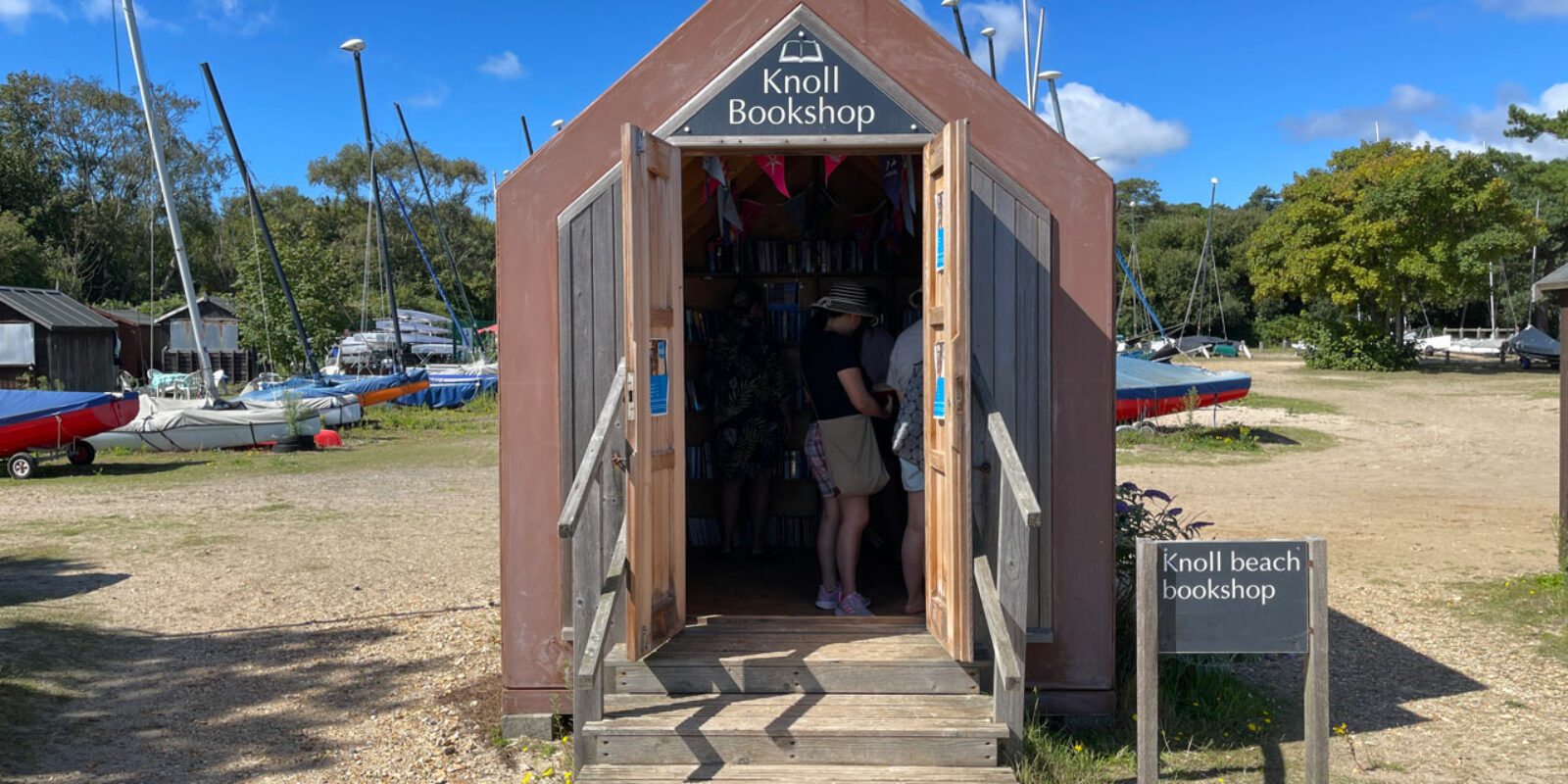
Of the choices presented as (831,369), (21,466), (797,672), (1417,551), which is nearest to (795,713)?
(797,672)

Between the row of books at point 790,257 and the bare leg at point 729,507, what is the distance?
1.63m

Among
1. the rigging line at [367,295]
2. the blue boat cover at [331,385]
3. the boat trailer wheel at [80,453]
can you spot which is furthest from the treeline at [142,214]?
the boat trailer wheel at [80,453]

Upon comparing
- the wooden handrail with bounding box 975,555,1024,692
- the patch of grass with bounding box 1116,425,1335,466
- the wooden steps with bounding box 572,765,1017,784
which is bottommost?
the wooden steps with bounding box 572,765,1017,784

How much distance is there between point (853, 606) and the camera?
20.1 feet

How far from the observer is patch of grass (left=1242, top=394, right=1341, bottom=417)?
23.1m

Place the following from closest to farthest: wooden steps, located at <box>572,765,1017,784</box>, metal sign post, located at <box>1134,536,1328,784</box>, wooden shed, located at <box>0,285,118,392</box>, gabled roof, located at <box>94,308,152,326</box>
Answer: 1. metal sign post, located at <box>1134,536,1328,784</box>
2. wooden steps, located at <box>572,765,1017,784</box>
3. wooden shed, located at <box>0,285,118,392</box>
4. gabled roof, located at <box>94,308,152,326</box>

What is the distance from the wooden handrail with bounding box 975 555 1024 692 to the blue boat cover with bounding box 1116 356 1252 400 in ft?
48.5

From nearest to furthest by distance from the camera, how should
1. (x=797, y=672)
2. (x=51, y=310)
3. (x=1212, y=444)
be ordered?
(x=797, y=672) < (x=1212, y=444) < (x=51, y=310)

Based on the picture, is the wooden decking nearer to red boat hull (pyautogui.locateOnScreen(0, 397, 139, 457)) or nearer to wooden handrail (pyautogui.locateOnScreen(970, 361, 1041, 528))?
wooden handrail (pyautogui.locateOnScreen(970, 361, 1041, 528))

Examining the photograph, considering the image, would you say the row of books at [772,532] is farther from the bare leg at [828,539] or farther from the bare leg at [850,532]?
the bare leg at [850,532]

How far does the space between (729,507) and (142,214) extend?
4712 cm

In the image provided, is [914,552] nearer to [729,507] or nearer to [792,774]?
[792,774]

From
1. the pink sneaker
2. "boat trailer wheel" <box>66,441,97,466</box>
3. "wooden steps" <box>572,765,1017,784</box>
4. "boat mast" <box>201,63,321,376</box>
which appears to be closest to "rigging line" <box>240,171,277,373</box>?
"boat mast" <box>201,63,321,376</box>

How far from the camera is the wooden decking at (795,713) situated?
4605 mm
